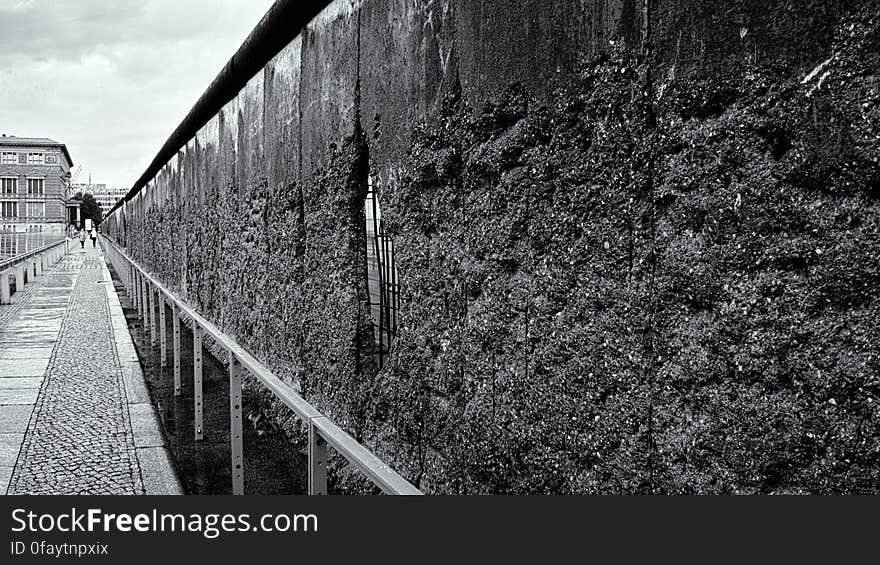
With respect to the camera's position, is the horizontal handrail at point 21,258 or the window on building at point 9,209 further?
the window on building at point 9,209

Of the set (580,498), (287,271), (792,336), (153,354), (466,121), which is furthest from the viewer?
(153,354)

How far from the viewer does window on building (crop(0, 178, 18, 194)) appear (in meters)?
77.9

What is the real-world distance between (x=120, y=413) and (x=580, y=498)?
5.46m

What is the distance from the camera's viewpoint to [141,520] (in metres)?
1.88

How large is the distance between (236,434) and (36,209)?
281 feet

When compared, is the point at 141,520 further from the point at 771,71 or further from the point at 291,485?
the point at 291,485

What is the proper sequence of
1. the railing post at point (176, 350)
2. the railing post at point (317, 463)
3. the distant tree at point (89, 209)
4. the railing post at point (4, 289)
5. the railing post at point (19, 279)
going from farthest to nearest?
1. the distant tree at point (89, 209)
2. the railing post at point (19, 279)
3. the railing post at point (4, 289)
4. the railing post at point (176, 350)
5. the railing post at point (317, 463)

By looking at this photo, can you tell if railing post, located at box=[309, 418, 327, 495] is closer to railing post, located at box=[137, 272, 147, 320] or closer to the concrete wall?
the concrete wall

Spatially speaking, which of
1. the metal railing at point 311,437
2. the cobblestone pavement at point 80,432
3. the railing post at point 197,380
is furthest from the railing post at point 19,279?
the metal railing at point 311,437

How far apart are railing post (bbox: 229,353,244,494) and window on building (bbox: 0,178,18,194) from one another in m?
85.5

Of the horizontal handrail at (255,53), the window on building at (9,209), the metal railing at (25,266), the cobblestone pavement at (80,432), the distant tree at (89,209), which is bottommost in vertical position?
the cobblestone pavement at (80,432)

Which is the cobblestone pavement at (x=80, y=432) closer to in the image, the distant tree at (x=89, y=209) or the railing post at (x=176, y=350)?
the railing post at (x=176, y=350)

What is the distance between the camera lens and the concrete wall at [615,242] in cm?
123

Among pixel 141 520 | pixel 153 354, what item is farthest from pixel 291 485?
pixel 153 354
